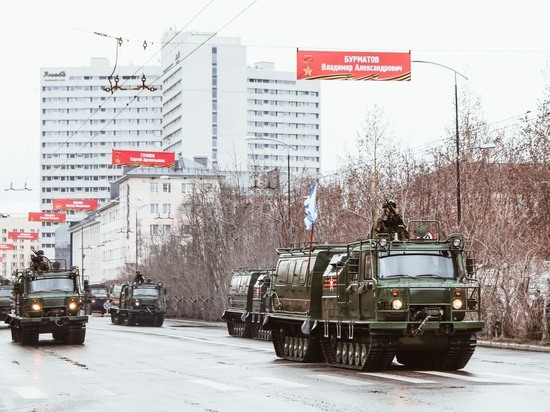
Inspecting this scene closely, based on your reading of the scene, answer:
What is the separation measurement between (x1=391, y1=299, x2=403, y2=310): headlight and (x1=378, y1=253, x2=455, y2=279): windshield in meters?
0.73

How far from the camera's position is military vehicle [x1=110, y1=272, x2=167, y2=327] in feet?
197

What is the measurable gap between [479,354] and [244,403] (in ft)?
45.5

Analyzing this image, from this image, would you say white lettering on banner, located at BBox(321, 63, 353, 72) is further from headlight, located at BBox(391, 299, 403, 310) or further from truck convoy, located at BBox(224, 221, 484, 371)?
headlight, located at BBox(391, 299, 403, 310)

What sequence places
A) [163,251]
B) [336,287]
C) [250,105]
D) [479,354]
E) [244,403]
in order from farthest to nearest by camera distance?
[250,105] < [163,251] < [479,354] < [336,287] < [244,403]

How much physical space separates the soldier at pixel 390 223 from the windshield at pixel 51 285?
1716 cm

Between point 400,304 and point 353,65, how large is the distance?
13.5m

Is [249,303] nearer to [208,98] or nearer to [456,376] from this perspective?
[456,376]

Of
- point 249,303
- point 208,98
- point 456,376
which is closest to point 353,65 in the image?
point 249,303

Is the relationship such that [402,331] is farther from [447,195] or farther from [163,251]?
[163,251]

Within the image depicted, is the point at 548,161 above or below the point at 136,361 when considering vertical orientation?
above

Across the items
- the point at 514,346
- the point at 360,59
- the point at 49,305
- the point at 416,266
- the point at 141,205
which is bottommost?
the point at 514,346

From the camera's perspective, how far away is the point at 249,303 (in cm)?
4259

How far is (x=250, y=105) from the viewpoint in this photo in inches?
7530

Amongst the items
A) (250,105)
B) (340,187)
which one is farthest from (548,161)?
(250,105)
